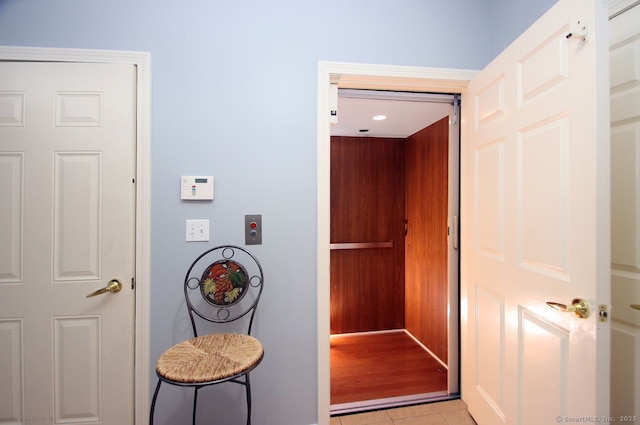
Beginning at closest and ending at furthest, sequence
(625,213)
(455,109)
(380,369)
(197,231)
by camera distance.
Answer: (625,213), (197,231), (455,109), (380,369)

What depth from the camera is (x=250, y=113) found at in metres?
1.50

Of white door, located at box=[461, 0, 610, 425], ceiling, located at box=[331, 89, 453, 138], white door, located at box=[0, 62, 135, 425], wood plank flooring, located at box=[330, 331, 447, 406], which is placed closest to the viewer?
white door, located at box=[461, 0, 610, 425]

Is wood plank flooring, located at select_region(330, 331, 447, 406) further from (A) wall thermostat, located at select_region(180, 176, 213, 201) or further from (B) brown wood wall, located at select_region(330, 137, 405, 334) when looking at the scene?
(A) wall thermostat, located at select_region(180, 176, 213, 201)

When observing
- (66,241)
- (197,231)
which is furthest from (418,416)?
(66,241)

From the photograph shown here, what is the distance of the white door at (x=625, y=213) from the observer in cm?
101

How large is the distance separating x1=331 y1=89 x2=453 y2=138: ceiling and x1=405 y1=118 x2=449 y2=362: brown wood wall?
0.17 meters

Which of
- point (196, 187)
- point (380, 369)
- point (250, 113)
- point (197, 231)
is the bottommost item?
point (380, 369)

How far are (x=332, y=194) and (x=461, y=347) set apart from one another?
1.92 meters

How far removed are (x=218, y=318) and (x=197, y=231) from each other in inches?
18.8

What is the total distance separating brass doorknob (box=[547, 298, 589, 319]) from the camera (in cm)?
91

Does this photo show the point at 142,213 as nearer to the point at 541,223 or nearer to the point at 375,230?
the point at 541,223

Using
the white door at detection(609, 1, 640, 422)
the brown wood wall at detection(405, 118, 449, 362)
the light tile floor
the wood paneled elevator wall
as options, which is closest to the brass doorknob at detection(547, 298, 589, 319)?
the white door at detection(609, 1, 640, 422)

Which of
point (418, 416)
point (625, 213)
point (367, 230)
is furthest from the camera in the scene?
point (367, 230)

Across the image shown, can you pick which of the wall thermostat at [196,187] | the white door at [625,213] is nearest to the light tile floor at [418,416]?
the white door at [625,213]
